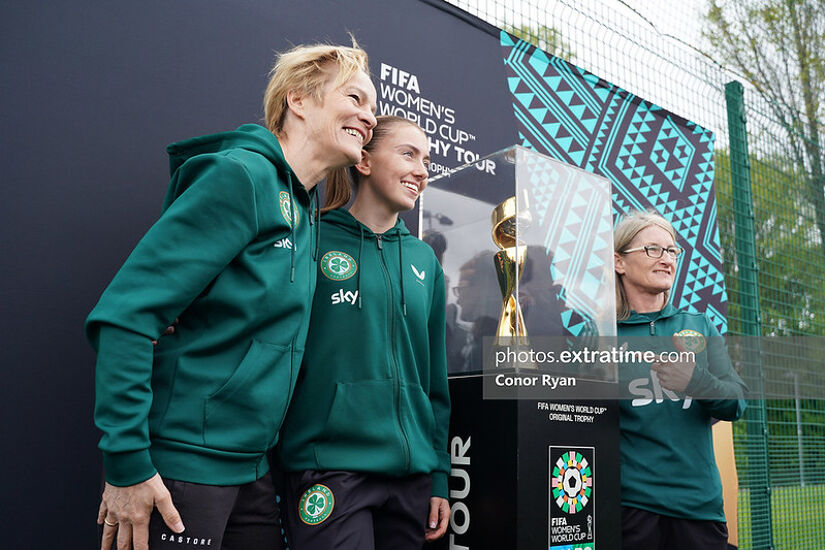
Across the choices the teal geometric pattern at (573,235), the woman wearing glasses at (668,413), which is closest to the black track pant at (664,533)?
the woman wearing glasses at (668,413)

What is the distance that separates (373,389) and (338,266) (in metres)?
0.37

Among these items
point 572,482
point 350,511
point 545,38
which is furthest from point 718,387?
point 545,38

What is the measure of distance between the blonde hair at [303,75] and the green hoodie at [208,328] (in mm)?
243

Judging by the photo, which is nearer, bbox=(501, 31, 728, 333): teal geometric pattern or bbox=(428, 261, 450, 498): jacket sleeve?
bbox=(428, 261, 450, 498): jacket sleeve

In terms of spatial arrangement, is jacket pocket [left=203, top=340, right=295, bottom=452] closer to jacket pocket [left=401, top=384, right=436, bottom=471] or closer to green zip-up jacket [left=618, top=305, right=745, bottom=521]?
jacket pocket [left=401, top=384, right=436, bottom=471]

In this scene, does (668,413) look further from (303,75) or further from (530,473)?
(303,75)

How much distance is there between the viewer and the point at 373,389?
6.21 ft

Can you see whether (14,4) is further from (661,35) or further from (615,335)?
(661,35)

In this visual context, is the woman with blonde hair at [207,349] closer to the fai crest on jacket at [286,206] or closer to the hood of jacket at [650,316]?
the fai crest on jacket at [286,206]

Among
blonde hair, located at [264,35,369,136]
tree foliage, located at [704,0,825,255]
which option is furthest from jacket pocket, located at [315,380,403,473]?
tree foliage, located at [704,0,825,255]

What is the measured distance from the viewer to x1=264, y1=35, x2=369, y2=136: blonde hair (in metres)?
1.93

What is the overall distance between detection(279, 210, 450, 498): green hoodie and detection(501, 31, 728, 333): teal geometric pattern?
67.1 inches

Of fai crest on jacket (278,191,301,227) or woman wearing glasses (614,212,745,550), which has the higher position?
fai crest on jacket (278,191,301,227)

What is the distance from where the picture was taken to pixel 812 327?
519 cm
